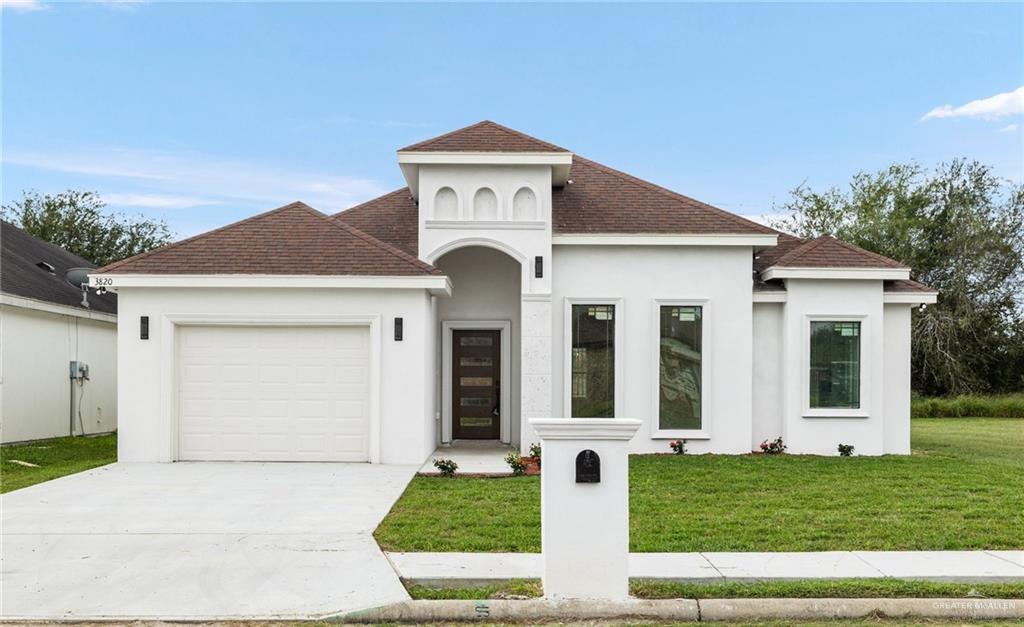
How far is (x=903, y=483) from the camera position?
11.5m

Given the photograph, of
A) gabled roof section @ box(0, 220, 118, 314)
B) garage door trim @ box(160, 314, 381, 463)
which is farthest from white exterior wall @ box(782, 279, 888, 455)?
gabled roof section @ box(0, 220, 118, 314)

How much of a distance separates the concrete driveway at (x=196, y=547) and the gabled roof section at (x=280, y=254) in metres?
3.30

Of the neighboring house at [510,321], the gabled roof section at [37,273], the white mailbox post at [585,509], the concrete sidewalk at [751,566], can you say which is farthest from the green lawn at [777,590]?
the gabled roof section at [37,273]

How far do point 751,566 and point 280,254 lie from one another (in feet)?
30.3

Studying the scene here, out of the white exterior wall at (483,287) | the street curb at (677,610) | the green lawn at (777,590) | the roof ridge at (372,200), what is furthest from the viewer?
the roof ridge at (372,200)

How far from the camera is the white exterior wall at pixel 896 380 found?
15430 millimetres

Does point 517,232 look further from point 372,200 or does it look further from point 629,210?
point 372,200

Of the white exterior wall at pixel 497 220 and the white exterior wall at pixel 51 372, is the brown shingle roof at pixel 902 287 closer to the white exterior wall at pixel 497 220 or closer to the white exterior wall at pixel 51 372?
the white exterior wall at pixel 497 220

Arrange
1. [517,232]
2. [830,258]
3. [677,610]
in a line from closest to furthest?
[677,610]
[517,232]
[830,258]

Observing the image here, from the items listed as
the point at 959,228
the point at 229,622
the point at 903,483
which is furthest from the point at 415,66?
the point at 959,228

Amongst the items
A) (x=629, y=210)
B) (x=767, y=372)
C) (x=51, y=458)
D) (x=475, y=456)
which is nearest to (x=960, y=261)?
(x=767, y=372)

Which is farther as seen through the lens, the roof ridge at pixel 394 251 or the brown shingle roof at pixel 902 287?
the brown shingle roof at pixel 902 287

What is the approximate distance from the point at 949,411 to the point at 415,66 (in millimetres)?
22265

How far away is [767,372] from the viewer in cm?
1535
